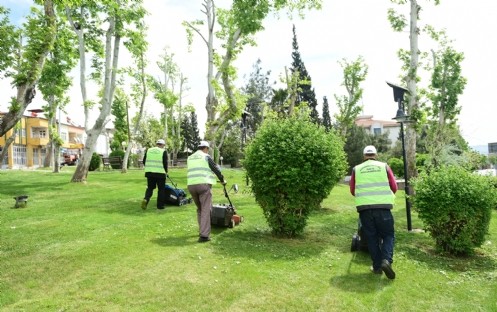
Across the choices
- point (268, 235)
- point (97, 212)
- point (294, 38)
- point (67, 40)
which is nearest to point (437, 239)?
point (268, 235)

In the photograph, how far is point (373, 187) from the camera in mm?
6449

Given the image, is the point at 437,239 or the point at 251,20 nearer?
the point at 437,239

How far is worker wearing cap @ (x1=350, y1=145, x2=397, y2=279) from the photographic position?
631 cm

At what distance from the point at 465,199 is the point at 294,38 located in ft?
186

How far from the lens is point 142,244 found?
7.30 metres

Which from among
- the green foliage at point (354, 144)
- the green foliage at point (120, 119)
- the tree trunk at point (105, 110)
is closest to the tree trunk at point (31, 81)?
the tree trunk at point (105, 110)

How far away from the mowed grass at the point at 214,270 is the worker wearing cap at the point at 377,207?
0.41 metres

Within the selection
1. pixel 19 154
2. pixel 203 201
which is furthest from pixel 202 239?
pixel 19 154

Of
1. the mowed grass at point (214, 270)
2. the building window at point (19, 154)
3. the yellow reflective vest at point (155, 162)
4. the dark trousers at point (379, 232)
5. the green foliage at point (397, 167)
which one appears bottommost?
the mowed grass at point (214, 270)

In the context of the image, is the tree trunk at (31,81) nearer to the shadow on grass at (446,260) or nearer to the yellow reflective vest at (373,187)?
the yellow reflective vest at (373,187)

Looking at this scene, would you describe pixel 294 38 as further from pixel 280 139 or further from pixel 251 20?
pixel 280 139

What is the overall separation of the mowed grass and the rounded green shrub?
0.59m

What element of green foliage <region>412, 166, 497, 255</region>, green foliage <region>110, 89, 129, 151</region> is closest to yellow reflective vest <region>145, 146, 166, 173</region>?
green foliage <region>412, 166, 497, 255</region>

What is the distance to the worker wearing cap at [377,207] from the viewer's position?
248 inches
